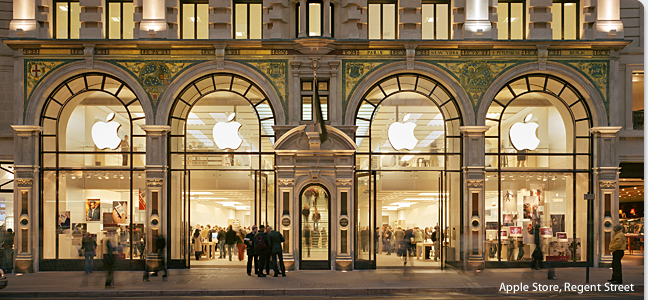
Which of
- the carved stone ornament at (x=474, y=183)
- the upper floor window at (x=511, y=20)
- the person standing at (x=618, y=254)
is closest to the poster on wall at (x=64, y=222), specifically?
the carved stone ornament at (x=474, y=183)

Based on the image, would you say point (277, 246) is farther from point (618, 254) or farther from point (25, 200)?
point (618, 254)

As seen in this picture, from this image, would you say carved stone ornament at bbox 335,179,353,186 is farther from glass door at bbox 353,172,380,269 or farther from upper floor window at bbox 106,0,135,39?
upper floor window at bbox 106,0,135,39

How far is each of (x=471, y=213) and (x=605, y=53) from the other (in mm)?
8143

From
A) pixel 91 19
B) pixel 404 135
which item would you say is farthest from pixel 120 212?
pixel 404 135

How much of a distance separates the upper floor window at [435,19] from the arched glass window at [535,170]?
11.1ft

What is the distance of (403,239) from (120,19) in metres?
14.2

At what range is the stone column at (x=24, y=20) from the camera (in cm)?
2233

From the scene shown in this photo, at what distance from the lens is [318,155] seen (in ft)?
72.8

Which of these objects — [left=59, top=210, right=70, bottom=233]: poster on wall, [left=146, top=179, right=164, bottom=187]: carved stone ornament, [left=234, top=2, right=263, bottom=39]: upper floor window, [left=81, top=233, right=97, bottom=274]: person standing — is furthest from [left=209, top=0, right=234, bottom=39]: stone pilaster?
[left=59, top=210, right=70, bottom=233]: poster on wall

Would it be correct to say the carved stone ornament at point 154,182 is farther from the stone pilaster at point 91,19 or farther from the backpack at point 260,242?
the stone pilaster at point 91,19

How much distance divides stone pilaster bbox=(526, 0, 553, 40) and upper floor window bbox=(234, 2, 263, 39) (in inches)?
418

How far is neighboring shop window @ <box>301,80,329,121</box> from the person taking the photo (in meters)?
22.7

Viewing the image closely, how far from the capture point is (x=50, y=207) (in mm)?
22688

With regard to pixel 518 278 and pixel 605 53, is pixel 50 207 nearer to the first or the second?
pixel 518 278
